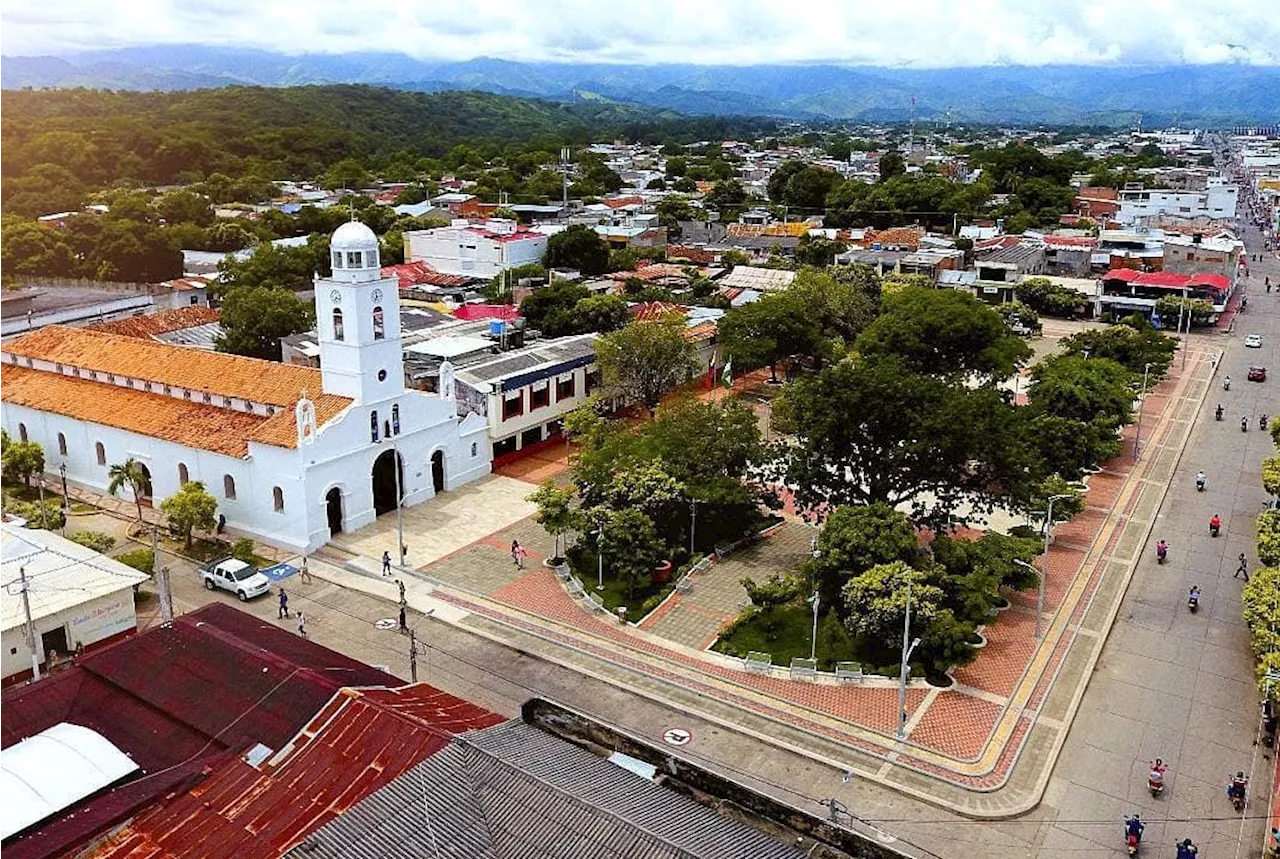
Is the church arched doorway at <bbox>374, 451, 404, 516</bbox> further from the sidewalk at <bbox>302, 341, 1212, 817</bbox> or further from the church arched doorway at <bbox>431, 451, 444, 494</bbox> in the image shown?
the sidewalk at <bbox>302, 341, 1212, 817</bbox>

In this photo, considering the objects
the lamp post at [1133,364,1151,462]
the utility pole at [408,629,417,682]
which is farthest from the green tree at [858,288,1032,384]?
the utility pole at [408,629,417,682]

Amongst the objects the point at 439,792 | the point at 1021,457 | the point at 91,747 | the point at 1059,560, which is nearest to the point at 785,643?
the point at 1021,457

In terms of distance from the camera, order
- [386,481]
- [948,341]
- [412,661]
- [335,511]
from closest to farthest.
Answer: [412,661], [335,511], [386,481], [948,341]

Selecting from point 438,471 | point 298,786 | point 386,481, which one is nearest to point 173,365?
point 386,481

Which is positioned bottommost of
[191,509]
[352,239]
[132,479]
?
[132,479]

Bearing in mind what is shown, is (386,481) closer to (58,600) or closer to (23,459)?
(58,600)

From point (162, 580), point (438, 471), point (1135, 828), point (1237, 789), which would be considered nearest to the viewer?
point (1135, 828)

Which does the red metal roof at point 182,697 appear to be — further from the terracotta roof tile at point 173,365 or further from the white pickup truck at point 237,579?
the terracotta roof tile at point 173,365

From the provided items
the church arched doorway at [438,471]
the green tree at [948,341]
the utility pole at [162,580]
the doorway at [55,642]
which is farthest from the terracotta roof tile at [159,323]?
the green tree at [948,341]
